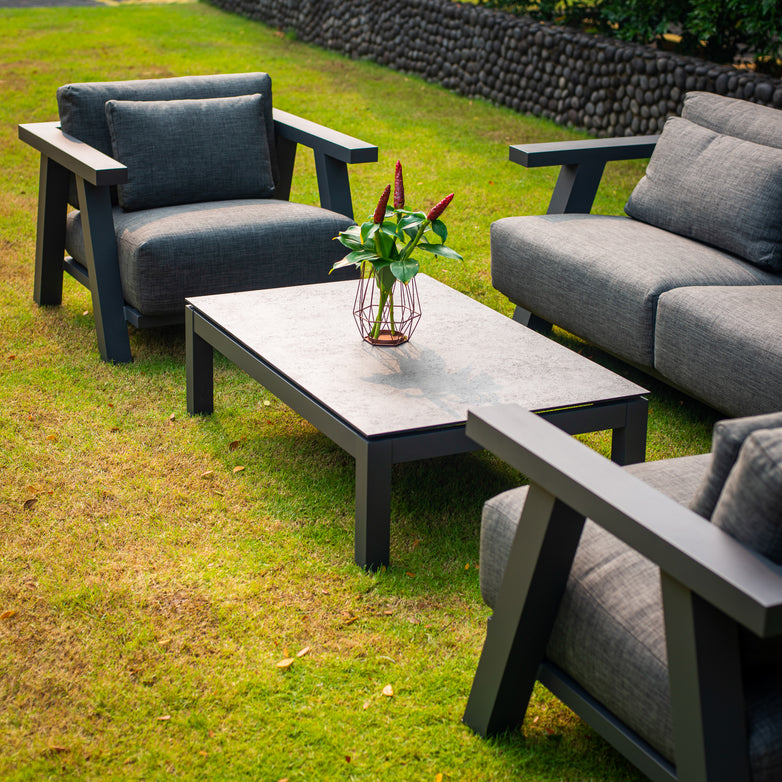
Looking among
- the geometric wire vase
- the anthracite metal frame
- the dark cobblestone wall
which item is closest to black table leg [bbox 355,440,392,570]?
the anthracite metal frame

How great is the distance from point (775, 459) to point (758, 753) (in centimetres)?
48

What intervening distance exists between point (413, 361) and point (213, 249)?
118cm

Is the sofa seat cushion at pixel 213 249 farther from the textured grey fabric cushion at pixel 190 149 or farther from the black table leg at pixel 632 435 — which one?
the black table leg at pixel 632 435

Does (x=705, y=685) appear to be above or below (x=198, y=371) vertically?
above

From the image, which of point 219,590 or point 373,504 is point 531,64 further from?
point 219,590

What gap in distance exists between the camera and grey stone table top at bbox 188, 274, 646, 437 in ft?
8.24

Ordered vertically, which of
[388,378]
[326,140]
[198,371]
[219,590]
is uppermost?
[326,140]

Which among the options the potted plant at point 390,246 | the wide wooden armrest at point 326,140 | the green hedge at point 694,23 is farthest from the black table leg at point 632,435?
the green hedge at point 694,23

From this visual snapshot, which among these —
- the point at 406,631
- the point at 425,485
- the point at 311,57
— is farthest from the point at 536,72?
the point at 406,631

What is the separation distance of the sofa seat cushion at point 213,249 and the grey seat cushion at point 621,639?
6.59 ft

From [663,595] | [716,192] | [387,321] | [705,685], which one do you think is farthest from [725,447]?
[716,192]

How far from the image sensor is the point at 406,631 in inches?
89.7

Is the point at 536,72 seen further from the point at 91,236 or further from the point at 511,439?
the point at 511,439

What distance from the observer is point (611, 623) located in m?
1.64
